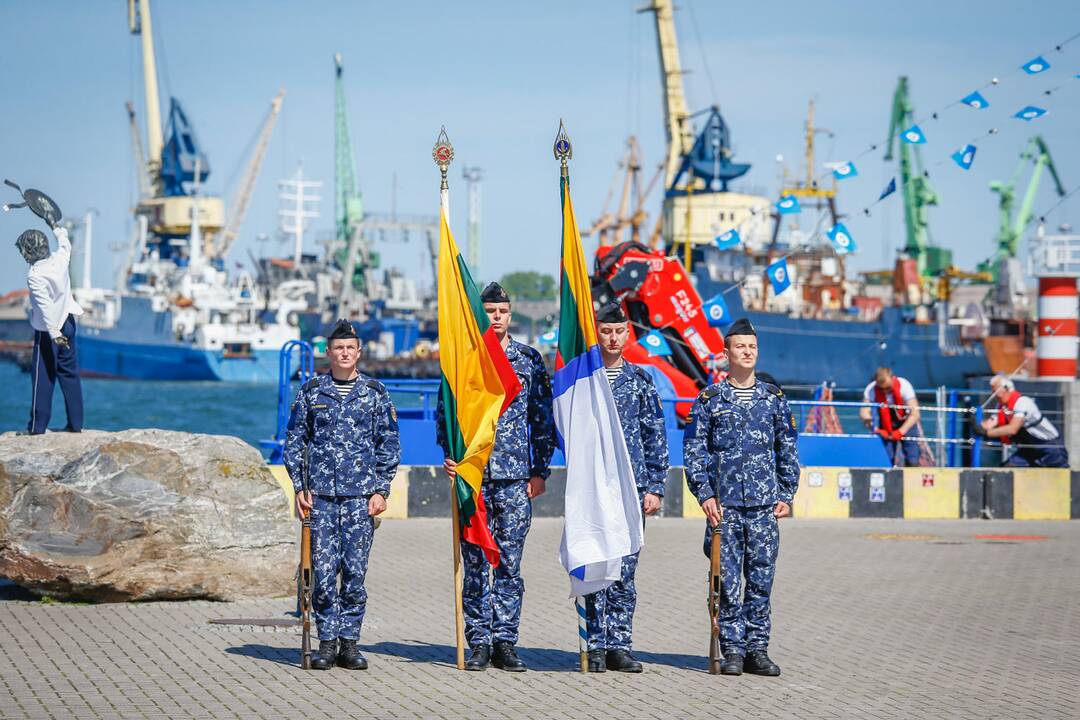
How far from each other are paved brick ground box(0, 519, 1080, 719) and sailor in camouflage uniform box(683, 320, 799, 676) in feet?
1.00

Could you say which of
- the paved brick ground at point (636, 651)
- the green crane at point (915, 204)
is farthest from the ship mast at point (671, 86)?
the paved brick ground at point (636, 651)

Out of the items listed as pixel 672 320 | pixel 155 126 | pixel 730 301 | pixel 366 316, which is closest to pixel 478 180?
pixel 366 316

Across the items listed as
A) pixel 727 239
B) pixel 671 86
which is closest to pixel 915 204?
pixel 671 86

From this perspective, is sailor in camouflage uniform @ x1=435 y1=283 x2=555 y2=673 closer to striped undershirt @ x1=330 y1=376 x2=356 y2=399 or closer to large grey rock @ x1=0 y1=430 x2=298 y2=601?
striped undershirt @ x1=330 y1=376 x2=356 y2=399

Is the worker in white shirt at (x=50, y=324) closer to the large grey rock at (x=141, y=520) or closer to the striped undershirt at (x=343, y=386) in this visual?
the large grey rock at (x=141, y=520)

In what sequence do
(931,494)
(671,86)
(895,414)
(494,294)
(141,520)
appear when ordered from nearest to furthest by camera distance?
(494,294) → (141,520) → (931,494) → (895,414) → (671,86)

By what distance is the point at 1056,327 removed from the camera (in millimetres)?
18344

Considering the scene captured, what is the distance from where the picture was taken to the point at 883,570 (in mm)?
12820

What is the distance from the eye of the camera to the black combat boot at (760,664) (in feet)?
27.0

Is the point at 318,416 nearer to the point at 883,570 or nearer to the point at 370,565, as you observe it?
the point at 370,565

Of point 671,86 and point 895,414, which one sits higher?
point 671,86

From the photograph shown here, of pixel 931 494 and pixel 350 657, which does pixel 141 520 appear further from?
pixel 931 494

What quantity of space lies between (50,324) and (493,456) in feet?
15.8

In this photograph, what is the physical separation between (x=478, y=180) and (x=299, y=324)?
19.0m
